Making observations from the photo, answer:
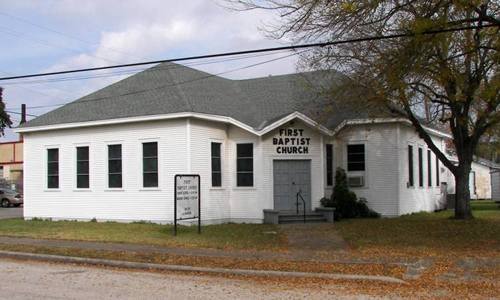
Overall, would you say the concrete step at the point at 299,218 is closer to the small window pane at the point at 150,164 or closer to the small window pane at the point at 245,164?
the small window pane at the point at 245,164

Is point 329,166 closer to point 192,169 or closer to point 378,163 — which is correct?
point 378,163

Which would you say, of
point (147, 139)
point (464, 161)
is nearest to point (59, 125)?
point (147, 139)

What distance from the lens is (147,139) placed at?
22734 millimetres

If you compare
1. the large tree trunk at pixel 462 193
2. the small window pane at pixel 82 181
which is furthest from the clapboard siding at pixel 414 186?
the small window pane at pixel 82 181

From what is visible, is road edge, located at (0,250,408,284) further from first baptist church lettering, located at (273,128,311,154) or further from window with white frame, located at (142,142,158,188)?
first baptist church lettering, located at (273,128,311,154)

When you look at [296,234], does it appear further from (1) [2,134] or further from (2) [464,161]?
(1) [2,134]

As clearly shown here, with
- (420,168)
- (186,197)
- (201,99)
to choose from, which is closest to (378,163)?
(420,168)

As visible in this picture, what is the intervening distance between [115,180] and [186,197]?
5895 mm

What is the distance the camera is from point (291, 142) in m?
23.2

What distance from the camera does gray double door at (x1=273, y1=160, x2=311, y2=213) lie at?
2306 cm

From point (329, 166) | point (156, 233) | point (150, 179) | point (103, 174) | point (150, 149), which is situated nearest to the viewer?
point (156, 233)

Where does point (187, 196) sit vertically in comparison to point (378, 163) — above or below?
below

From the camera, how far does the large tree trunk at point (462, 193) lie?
22250mm

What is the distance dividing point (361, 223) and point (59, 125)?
12.9 metres
